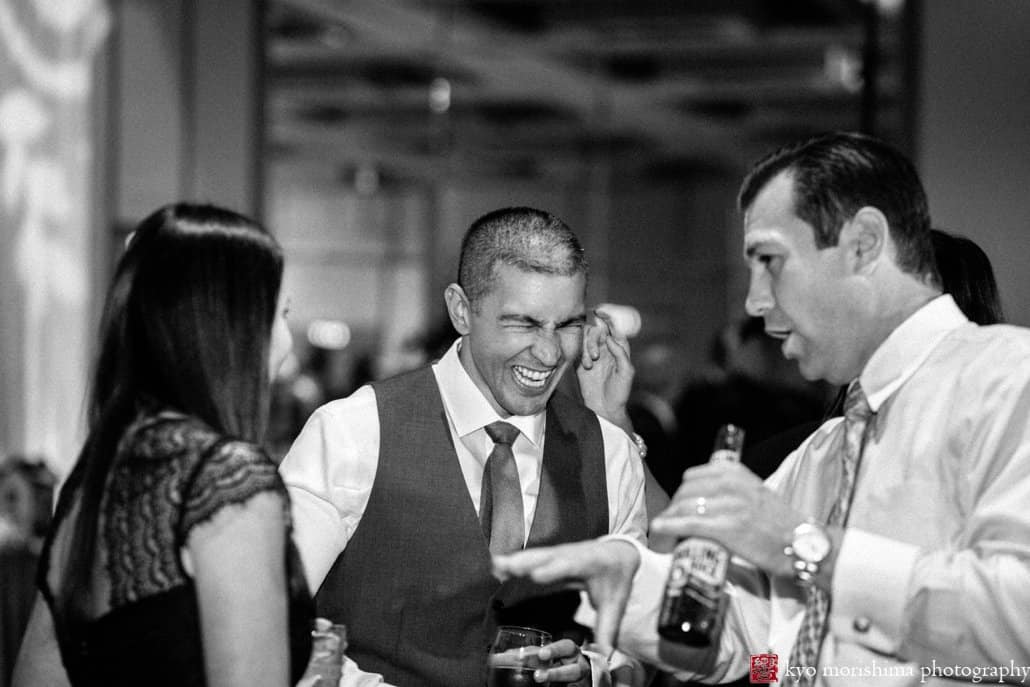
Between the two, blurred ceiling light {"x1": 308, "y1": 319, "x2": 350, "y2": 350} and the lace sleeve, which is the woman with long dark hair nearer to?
the lace sleeve

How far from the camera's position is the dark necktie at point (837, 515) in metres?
1.56

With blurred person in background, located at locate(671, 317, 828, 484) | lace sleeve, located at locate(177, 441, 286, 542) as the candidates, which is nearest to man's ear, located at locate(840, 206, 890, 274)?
lace sleeve, located at locate(177, 441, 286, 542)

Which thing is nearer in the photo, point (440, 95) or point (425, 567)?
point (425, 567)

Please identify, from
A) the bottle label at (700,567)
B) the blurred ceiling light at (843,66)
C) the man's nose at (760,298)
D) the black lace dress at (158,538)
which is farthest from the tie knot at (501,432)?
the blurred ceiling light at (843,66)

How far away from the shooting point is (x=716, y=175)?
13.8 m

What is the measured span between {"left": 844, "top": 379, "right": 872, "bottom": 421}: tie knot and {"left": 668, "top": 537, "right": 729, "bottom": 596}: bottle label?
0.37m

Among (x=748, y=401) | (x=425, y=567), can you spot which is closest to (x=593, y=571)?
(x=425, y=567)

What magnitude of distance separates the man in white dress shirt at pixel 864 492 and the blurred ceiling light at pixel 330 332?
42.4 feet

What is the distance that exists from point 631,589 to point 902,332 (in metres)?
0.48

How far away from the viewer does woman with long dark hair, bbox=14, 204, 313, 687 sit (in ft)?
4.74

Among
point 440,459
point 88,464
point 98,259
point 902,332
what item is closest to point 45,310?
point 98,259

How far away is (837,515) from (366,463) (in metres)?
A: 0.91

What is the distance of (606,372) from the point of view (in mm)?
2643

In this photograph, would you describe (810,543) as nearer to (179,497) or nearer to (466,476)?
(179,497)
